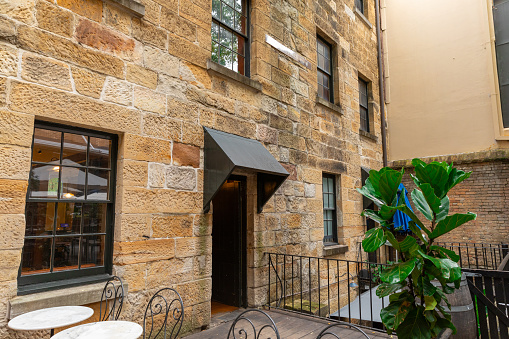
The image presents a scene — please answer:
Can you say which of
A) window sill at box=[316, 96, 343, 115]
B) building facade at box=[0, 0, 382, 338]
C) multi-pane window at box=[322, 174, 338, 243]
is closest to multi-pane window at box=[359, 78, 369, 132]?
window sill at box=[316, 96, 343, 115]

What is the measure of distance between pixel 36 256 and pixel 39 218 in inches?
15.0

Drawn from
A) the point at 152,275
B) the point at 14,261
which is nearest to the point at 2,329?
the point at 14,261

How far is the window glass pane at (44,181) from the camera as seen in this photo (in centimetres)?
339

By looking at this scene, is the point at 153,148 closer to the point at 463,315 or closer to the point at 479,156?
the point at 463,315

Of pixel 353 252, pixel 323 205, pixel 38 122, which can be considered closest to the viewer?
pixel 38 122

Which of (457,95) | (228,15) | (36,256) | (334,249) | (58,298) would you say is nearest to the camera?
(58,298)

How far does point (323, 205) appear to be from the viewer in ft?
25.3

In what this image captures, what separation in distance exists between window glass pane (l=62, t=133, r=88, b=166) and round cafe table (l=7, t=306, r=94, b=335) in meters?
1.53

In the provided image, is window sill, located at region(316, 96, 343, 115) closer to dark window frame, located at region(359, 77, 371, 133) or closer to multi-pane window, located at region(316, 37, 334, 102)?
multi-pane window, located at region(316, 37, 334, 102)

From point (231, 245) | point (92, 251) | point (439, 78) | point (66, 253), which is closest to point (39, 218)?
point (66, 253)

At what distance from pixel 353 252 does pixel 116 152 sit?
Answer: 6476mm

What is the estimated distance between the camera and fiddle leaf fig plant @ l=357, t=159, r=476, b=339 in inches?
111

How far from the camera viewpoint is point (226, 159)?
176 inches

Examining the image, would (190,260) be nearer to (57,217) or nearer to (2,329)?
(57,217)
